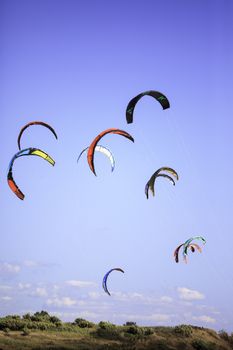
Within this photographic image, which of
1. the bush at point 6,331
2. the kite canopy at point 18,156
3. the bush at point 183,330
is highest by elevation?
the kite canopy at point 18,156

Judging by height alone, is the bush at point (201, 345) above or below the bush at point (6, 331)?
above

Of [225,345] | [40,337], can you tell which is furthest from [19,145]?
[225,345]

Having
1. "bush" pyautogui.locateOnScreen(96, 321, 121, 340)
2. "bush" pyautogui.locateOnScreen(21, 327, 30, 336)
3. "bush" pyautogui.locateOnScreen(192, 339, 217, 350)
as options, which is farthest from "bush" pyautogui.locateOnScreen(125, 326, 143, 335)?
"bush" pyautogui.locateOnScreen(21, 327, 30, 336)

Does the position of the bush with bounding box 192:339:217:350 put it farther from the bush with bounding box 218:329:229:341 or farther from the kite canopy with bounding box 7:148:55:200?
the kite canopy with bounding box 7:148:55:200

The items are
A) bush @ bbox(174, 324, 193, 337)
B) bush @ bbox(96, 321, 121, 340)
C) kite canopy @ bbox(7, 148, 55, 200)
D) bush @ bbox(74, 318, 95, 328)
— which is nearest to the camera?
kite canopy @ bbox(7, 148, 55, 200)

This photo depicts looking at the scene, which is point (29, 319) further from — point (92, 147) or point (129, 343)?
point (92, 147)

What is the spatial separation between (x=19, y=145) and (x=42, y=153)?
1.62 metres

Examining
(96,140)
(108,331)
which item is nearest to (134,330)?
(108,331)

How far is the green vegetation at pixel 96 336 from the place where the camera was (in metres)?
28.1

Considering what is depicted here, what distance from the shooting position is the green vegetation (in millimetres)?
28064

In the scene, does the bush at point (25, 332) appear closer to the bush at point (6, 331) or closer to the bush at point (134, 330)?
the bush at point (6, 331)

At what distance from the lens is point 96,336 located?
31.9 meters

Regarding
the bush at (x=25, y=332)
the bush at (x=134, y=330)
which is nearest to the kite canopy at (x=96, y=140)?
the bush at (x=25, y=332)

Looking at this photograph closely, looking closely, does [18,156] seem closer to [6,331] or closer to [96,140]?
[96,140]
